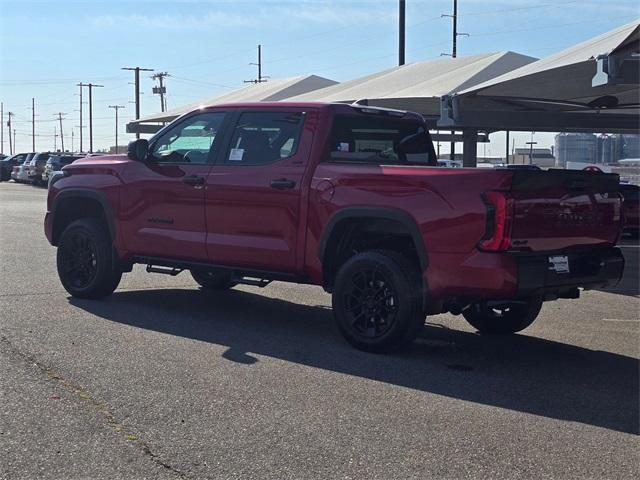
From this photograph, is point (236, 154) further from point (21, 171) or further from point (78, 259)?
point (21, 171)

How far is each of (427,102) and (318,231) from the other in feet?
39.7

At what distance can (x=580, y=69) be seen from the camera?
43.4 ft

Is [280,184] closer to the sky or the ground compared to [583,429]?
closer to the sky

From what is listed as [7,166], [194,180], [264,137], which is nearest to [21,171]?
[7,166]

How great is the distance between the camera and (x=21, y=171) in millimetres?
51875

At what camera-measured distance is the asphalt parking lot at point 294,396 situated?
504cm

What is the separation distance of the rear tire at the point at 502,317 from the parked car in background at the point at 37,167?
41811 mm

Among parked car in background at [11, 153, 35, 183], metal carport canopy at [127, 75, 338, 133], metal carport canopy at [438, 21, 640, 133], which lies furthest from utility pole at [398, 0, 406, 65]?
parked car in background at [11, 153, 35, 183]

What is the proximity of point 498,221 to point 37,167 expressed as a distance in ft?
145

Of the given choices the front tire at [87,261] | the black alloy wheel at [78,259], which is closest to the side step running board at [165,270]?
the front tire at [87,261]

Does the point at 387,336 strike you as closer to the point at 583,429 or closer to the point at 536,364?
the point at 536,364

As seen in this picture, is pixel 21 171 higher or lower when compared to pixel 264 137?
lower

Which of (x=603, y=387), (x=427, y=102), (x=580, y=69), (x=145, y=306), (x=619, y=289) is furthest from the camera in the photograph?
(x=427, y=102)

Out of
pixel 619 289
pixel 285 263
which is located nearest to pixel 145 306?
pixel 285 263
